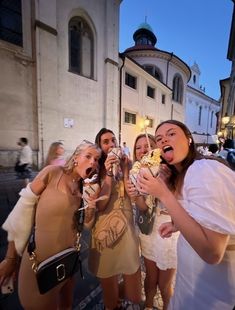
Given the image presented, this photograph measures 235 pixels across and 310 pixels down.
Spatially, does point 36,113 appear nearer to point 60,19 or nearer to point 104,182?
point 60,19

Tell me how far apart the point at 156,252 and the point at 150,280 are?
44cm

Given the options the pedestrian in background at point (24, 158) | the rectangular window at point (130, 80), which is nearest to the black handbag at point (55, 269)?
the pedestrian in background at point (24, 158)

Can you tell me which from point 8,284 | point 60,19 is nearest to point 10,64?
point 60,19

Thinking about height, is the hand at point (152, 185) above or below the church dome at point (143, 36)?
below

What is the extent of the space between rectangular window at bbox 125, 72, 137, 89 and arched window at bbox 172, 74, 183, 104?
30.2ft

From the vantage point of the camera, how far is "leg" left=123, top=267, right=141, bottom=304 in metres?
2.01

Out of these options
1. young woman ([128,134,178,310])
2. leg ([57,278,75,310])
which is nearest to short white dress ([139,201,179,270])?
young woman ([128,134,178,310])

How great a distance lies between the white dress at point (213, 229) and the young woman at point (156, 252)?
596mm

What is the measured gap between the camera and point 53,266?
145cm

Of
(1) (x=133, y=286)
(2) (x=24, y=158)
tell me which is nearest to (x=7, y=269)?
(1) (x=133, y=286)

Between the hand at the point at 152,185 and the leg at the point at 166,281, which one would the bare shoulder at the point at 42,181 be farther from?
the leg at the point at 166,281

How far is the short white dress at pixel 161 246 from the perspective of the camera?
1938 mm

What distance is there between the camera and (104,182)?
6.14ft

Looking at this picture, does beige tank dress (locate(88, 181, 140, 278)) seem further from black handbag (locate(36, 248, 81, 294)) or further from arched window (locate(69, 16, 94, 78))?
arched window (locate(69, 16, 94, 78))
